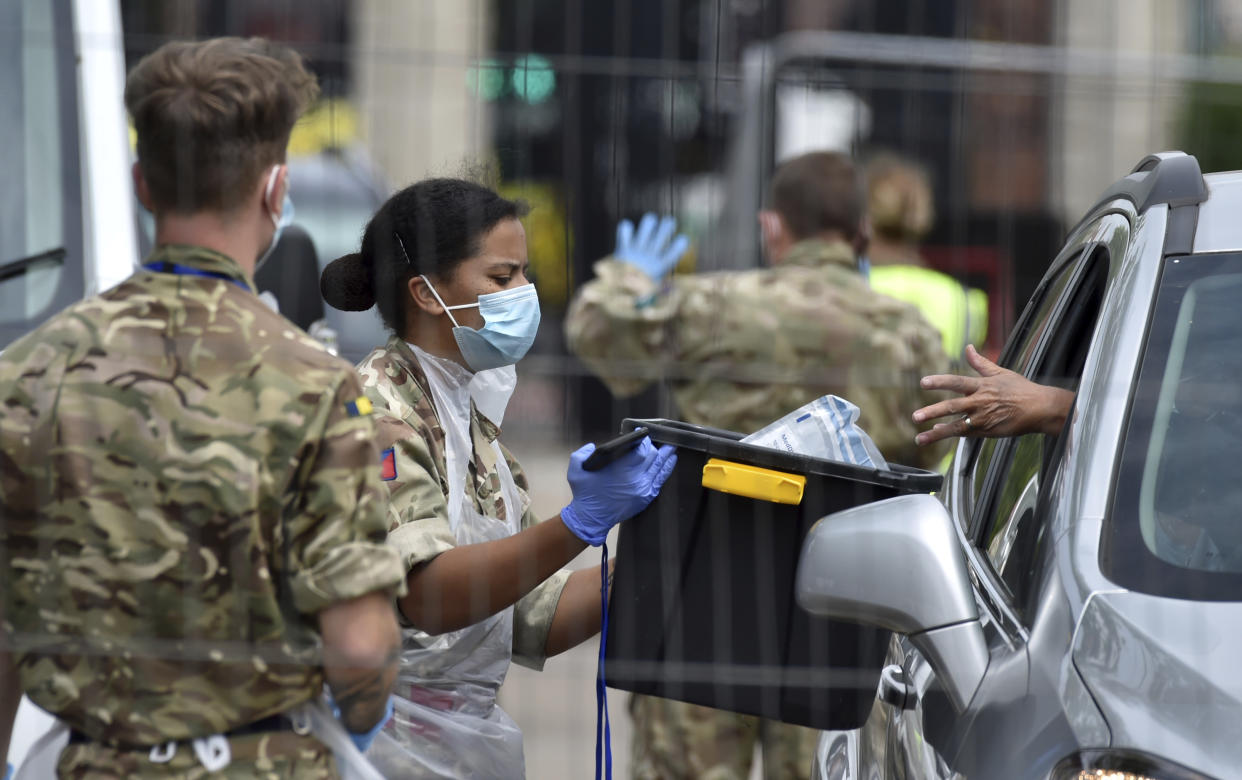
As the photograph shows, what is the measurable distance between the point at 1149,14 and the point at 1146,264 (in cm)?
367

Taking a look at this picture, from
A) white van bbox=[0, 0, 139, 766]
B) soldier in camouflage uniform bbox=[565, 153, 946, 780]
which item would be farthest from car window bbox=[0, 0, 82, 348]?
soldier in camouflage uniform bbox=[565, 153, 946, 780]

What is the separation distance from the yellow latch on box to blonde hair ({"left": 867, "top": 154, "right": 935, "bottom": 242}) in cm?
311

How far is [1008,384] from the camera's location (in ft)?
9.69

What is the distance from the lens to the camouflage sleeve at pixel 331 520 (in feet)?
6.68

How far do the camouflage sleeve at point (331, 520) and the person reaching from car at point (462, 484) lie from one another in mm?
607

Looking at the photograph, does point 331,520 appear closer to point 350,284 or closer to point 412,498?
point 412,498

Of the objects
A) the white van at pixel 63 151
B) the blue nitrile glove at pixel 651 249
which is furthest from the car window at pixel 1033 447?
the white van at pixel 63 151

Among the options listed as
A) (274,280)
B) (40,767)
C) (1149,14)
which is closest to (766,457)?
(40,767)

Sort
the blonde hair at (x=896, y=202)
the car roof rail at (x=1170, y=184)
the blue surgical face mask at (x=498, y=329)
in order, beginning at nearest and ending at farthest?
1. the car roof rail at (x=1170, y=184)
2. the blue surgical face mask at (x=498, y=329)
3. the blonde hair at (x=896, y=202)

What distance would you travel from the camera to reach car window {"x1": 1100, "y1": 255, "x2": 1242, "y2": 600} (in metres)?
2.32

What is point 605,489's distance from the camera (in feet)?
8.77

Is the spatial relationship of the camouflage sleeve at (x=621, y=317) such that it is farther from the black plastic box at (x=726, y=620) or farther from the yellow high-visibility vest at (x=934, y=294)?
the black plastic box at (x=726, y=620)

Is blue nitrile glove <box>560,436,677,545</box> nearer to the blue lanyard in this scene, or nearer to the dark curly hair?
the dark curly hair

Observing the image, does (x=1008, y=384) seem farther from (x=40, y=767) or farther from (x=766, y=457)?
(x=40, y=767)
